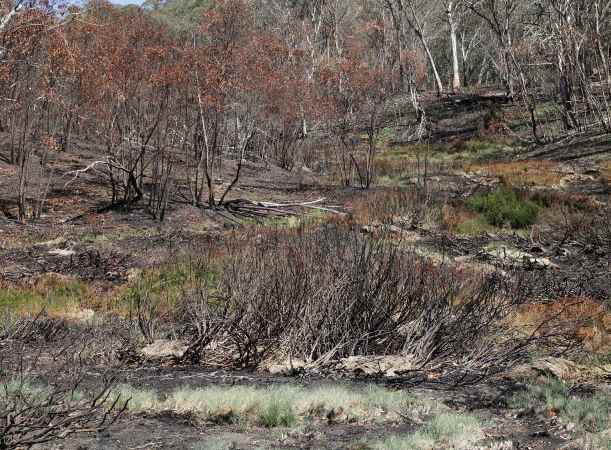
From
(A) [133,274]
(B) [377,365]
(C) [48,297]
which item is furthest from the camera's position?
(A) [133,274]

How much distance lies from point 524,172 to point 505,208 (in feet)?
13.2

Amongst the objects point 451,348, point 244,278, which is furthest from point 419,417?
point 244,278

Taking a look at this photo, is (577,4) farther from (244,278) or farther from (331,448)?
(331,448)

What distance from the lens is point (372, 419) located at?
16.4 feet

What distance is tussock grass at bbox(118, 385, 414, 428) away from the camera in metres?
4.82

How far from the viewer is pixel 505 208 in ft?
47.7

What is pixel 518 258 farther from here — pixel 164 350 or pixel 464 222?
pixel 164 350

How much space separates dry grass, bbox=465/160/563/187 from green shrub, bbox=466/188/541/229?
176 centimetres

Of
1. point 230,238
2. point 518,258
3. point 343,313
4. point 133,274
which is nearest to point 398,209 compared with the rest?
point 518,258

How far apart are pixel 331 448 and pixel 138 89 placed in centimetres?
1273

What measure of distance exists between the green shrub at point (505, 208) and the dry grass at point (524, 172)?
1757mm

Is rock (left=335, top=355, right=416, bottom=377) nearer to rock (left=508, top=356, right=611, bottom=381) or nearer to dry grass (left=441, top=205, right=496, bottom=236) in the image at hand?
rock (left=508, top=356, right=611, bottom=381)

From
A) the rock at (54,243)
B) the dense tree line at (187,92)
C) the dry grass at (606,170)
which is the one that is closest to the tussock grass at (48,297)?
the rock at (54,243)

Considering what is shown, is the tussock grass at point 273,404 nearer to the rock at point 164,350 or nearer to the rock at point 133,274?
the rock at point 164,350
